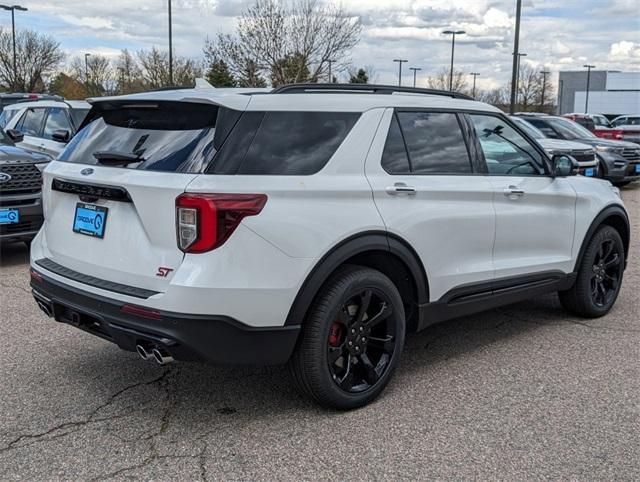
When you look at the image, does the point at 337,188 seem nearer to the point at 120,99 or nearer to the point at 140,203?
the point at 140,203

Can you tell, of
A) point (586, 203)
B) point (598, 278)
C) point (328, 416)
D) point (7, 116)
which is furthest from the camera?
point (7, 116)

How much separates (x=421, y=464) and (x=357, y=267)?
1074mm

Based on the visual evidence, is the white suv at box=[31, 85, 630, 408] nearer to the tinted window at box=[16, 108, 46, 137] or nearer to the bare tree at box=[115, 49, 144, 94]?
the tinted window at box=[16, 108, 46, 137]

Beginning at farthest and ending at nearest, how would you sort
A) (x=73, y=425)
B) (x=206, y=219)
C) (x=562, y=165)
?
(x=562, y=165) → (x=73, y=425) → (x=206, y=219)

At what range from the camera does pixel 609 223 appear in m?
5.79

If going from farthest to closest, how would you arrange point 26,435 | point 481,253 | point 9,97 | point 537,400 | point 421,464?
point 9,97
point 481,253
point 537,400
point 26,435
point 421,464

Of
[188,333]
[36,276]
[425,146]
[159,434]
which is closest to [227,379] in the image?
[159,434]

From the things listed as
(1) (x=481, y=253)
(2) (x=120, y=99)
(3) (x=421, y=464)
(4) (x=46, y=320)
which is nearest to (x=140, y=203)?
(2) (x=120, y=99)

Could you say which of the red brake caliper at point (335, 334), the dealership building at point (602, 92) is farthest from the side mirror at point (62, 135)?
the dealership building at point (602, 92)

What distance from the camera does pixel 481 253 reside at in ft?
14.5

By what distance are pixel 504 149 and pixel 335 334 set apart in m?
2.00

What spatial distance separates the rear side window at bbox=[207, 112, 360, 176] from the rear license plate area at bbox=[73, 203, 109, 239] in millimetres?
708

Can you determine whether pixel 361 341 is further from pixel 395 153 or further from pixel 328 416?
pixel 395 153

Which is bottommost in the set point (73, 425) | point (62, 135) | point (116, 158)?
point (73, 425)
